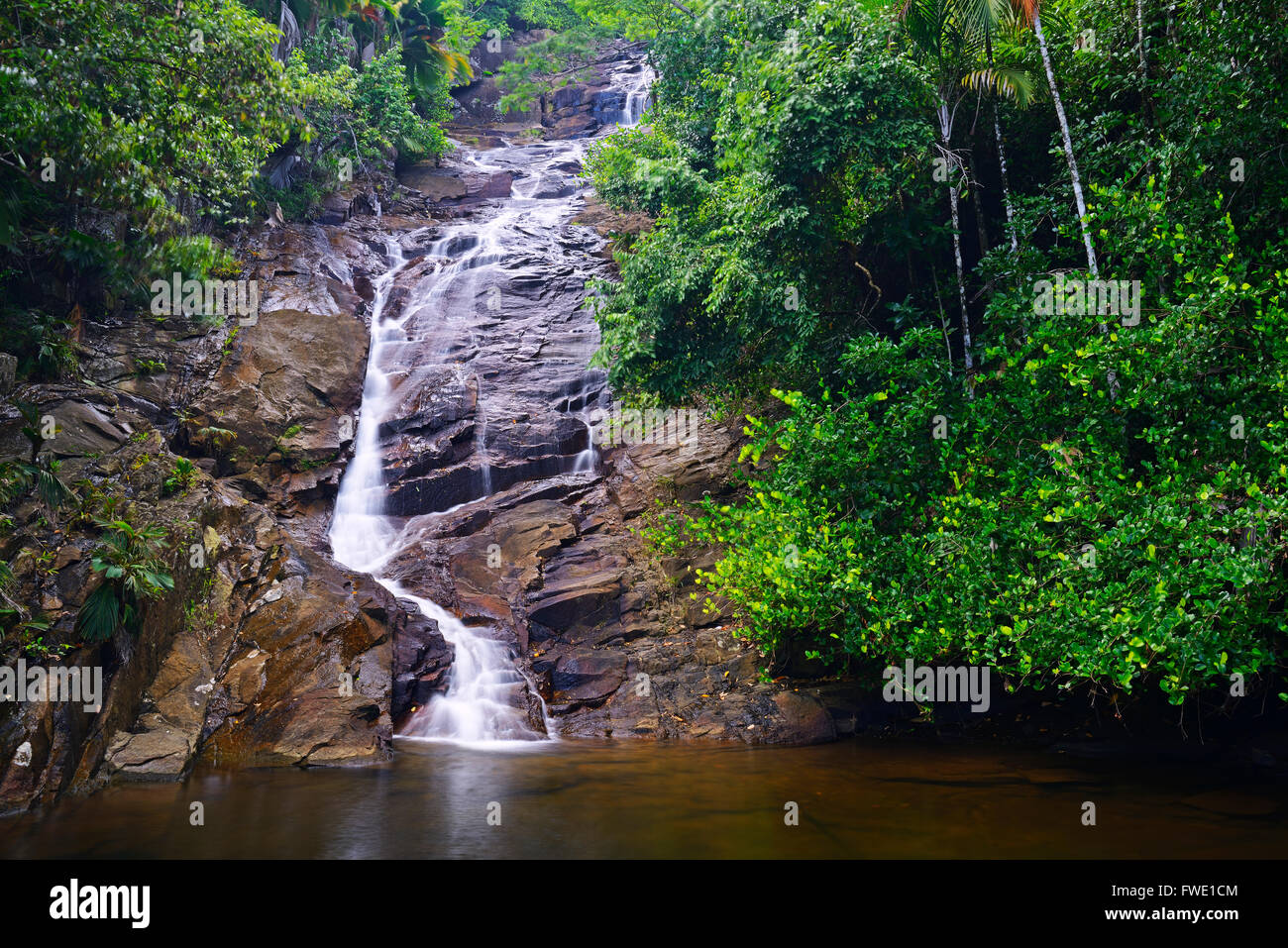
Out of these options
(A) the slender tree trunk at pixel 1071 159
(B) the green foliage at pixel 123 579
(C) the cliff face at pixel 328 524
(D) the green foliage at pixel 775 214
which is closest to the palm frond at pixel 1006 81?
(A) the slender tree trunk at pixel 1071 159

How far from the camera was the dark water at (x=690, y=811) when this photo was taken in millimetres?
6988

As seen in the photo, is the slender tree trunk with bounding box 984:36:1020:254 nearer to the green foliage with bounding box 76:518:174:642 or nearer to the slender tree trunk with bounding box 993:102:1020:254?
the slender tree trunk with bounding box 993:102:1020:254

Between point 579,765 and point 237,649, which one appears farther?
point 237,649

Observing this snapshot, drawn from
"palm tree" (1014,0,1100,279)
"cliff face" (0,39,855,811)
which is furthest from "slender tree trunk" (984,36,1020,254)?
"cliff face" (0,39,855,811)

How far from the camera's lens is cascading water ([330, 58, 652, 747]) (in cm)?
1230

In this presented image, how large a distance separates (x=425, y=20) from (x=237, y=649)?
30539mm

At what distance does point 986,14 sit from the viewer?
11.0 meters

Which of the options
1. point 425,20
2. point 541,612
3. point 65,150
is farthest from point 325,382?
point 425,20

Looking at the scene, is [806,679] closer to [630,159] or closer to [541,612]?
[541,612]

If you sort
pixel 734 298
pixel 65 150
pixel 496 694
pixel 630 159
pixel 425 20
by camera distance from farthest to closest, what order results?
pixel 425 20
pixel 630 159
pixel 734 298
pixel 496 694
pixel 65 150

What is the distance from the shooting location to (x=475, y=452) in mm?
17953

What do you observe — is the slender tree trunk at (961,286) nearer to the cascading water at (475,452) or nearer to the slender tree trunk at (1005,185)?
the slender tree trunk at (1005,185)

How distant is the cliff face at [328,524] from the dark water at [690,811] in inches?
39.7

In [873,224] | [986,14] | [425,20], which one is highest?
[425,20]
